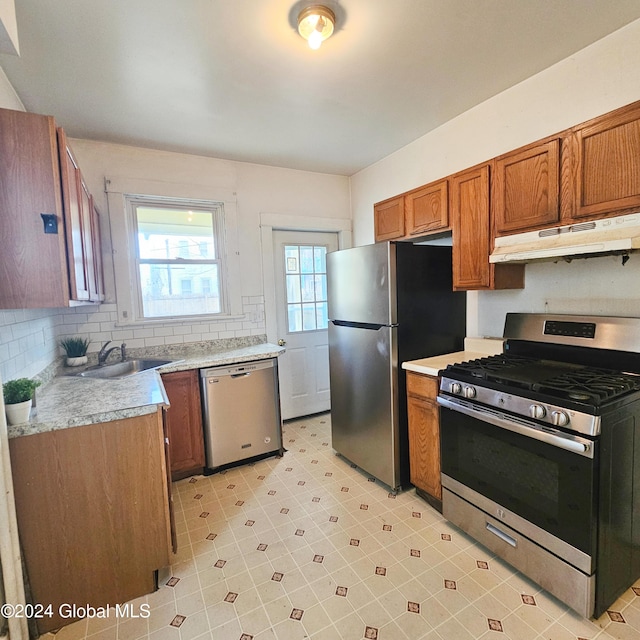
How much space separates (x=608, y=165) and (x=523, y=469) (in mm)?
1463

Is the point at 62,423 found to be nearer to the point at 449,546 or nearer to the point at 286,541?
the point at 286,541

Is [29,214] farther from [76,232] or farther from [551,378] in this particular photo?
[551,378]

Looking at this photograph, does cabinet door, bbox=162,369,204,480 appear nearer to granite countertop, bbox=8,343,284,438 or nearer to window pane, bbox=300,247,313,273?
granite countertop, bbox=8,343,284,438

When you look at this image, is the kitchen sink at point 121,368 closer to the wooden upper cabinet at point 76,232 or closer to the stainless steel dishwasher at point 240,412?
the stainless steel dishwasher at point 240,412

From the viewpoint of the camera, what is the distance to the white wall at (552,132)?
175cm

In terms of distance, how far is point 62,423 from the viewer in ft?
4.83

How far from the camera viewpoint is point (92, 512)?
1.55 meters

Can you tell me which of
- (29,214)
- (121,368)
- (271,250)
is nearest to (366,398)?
(271,250)

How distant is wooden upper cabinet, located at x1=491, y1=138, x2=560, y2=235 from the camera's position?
1.82 meters

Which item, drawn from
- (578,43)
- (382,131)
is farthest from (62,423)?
(578,43)

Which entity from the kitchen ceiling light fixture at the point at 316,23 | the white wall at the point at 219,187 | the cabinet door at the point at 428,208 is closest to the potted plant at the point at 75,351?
the white wall at the point at 219,187

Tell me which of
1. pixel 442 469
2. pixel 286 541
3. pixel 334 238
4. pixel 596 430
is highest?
pixel 334 238

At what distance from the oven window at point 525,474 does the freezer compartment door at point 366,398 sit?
0.41 metres

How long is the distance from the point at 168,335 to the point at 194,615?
2055 mm
